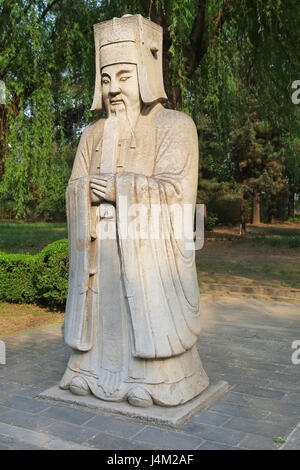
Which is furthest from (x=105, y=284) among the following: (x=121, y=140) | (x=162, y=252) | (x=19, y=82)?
(x=19, y=82)

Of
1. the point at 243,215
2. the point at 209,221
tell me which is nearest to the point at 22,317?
the point at 243,215

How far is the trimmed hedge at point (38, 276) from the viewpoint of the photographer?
338 inches

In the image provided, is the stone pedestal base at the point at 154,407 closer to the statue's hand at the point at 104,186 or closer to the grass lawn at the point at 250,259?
the statue's hand at the point at 104,186

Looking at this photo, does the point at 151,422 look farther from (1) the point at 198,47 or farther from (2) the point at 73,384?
(1) the point at 198,47

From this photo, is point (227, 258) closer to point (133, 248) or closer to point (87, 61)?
point (87, 61)

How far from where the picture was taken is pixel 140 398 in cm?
399

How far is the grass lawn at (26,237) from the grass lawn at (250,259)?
6842 mm

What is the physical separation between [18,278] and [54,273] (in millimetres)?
1119

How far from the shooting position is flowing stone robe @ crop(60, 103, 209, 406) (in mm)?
4043

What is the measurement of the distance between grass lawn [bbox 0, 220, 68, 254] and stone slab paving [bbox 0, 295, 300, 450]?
12620mm

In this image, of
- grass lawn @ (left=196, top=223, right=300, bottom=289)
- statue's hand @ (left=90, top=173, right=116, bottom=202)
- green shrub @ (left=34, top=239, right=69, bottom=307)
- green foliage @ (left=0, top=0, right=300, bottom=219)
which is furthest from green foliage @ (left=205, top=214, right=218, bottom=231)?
statue's hand @ (left=90, top=173, right=116, bottom=202)

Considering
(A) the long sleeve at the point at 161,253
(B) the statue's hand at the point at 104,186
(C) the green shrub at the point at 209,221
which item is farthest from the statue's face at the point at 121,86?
(C) the green shrub at the point at 209,221

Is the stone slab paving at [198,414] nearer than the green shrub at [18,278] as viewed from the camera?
Yes

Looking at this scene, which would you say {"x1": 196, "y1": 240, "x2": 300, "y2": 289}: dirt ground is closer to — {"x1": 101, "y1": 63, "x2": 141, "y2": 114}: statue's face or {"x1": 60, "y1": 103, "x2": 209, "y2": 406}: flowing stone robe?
{"x1": 60, "y1": 103, "x2": 209, "y2": 406}: flowing stone robe
